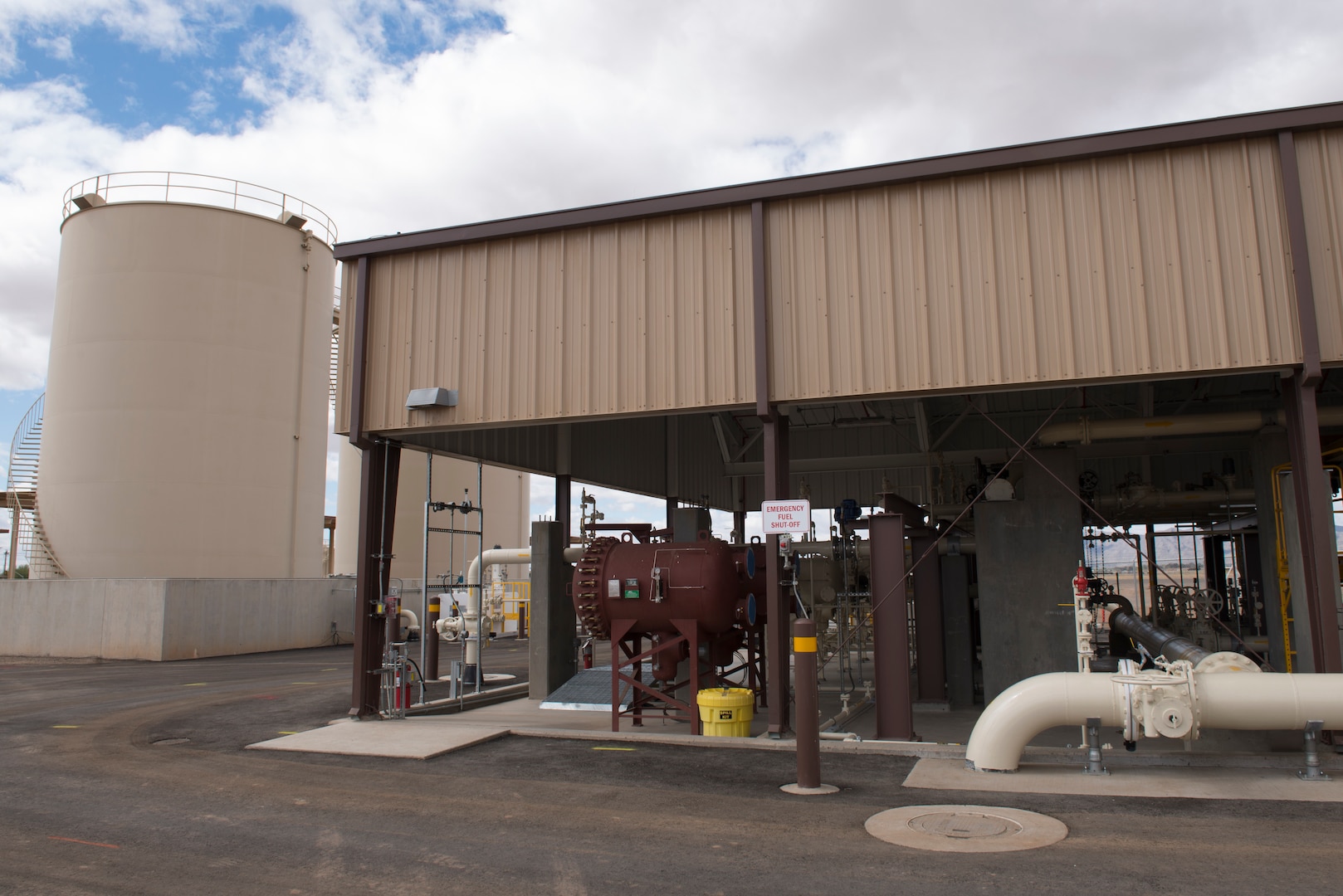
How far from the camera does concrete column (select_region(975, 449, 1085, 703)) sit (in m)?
13.8

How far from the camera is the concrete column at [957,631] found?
1536cm

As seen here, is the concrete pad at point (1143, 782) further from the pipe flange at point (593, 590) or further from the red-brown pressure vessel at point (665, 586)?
the pipe flange at point (593, 590)

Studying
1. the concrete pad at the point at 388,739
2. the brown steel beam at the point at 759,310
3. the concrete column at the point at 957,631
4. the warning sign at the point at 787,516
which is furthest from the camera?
the concrete column at the point at 957,631

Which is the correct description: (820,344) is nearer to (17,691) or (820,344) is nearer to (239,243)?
(17,691)

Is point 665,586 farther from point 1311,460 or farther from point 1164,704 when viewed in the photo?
point 1311,460

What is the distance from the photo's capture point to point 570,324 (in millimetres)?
13086

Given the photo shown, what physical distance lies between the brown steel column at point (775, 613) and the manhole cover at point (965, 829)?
3.55 meters

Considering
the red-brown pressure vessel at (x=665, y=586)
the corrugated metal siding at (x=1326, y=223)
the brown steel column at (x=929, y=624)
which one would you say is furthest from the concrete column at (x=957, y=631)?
the corrugated metal siding at (x=1326, y=223)

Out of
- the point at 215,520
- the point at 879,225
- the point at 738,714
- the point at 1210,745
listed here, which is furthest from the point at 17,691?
the point at 1210,745

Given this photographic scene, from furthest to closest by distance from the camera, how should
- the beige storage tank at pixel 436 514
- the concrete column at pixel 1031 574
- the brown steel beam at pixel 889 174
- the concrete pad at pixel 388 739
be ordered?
the beige storage tank at pixel 436 514 → the concrete column at pixel 1031 574 → the concrete pad at pixel 388 739 → the brown steel beam at pixel 889 174

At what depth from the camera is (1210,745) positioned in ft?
32.8

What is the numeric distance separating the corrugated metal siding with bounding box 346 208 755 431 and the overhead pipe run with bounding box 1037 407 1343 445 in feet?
16.7

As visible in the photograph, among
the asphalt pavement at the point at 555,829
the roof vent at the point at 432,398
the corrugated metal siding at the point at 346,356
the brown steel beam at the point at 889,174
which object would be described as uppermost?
the brown steel beam at the point at 889,174

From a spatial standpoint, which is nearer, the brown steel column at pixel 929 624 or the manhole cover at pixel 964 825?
the manhole cover at pixel 964 825
